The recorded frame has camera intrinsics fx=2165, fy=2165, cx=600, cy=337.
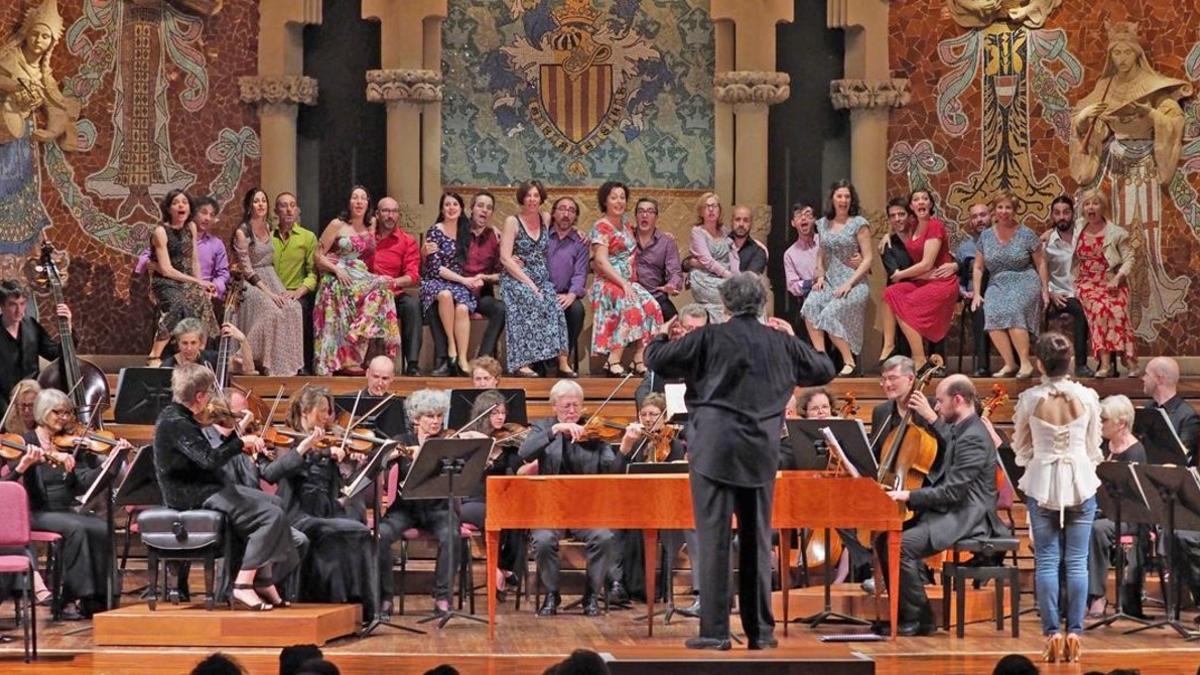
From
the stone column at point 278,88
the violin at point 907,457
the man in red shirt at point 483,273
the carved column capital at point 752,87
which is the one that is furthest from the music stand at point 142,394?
the carved column capital at point 752,87

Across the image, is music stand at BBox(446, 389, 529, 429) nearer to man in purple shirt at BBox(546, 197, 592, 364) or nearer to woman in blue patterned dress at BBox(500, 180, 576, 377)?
woman in blue patterned dress at BBox(500, 180, 576, 377)

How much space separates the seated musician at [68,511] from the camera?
960 centimetres

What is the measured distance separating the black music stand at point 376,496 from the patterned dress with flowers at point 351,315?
292 centimetres

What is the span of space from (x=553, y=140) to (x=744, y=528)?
270 inches

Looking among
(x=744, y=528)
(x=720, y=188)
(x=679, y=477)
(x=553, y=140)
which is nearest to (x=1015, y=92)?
(x=720, y=188)

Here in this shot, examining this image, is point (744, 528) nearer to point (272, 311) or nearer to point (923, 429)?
point (923, 429)

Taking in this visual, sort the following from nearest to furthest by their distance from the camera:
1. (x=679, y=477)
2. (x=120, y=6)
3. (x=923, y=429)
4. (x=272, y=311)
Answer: (x=679, y=477), (x=923, y=429), (x=272, y=311), (x=120, y=6)

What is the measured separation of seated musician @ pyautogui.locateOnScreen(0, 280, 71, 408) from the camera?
11.4 meters

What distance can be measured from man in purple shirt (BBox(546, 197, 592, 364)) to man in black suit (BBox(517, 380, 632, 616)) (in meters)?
2.37

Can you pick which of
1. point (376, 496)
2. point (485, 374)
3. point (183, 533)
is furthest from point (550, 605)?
point (183, 533)

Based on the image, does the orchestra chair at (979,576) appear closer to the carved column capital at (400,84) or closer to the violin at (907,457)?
the violin at (907,457)

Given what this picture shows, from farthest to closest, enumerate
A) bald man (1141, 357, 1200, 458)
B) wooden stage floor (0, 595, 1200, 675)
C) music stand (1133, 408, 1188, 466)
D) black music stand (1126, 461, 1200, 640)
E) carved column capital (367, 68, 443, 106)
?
carved column capital (367, 68, 443, 106) → bald man (1141, 357, 1200, 458) → music stand (1133, 408, 1188, 466) → black music stand (1126, 461, 1200, 640) → wooden stage floor (0, 595, 1200, 675)

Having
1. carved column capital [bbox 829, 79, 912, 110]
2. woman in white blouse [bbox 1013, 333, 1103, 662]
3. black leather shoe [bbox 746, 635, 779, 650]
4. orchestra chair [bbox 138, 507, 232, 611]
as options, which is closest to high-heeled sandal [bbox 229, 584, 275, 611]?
orchestra chair [bbox 138, 507, 232, 611]

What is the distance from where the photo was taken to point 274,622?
29.3 feet
